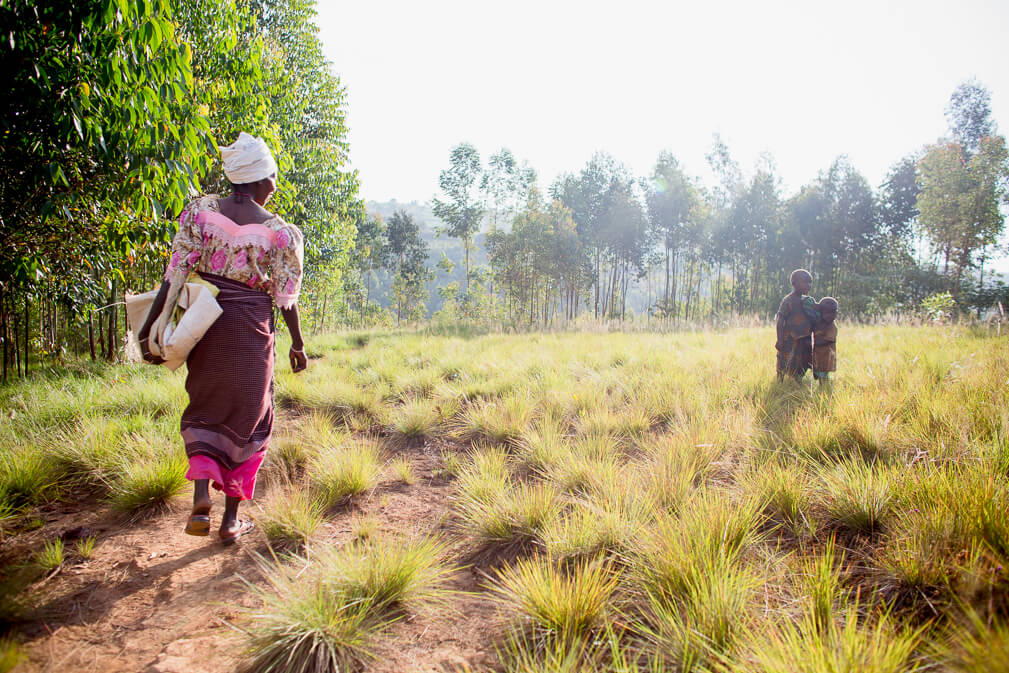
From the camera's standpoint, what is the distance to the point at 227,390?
2.44 meters

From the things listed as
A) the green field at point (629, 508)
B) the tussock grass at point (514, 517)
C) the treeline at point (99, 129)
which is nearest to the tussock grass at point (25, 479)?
the green field at point (629, 508)

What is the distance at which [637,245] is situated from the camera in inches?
1353

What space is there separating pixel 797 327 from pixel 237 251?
535 cm

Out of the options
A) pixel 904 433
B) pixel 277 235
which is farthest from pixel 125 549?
pixel 904 433

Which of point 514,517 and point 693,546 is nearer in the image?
point 693,546

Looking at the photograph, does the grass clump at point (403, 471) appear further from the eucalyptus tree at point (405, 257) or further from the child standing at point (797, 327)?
the eucalyptus tree at point (405, 257)

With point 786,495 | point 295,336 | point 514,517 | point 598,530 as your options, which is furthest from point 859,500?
point 295,336

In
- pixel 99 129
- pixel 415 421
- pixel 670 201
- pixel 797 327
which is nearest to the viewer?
pixel 99 129

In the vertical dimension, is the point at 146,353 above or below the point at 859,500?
above

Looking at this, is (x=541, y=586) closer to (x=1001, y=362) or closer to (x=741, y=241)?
(x=1001, y=362)

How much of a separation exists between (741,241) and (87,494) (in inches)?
1485

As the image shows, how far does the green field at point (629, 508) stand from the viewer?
1527 mm

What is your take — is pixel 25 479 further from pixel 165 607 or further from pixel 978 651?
pixel 978 651

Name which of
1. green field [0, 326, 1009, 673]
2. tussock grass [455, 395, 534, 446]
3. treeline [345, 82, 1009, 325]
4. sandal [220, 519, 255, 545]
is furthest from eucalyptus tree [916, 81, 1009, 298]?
sandal [220, 519, 255, 545]
